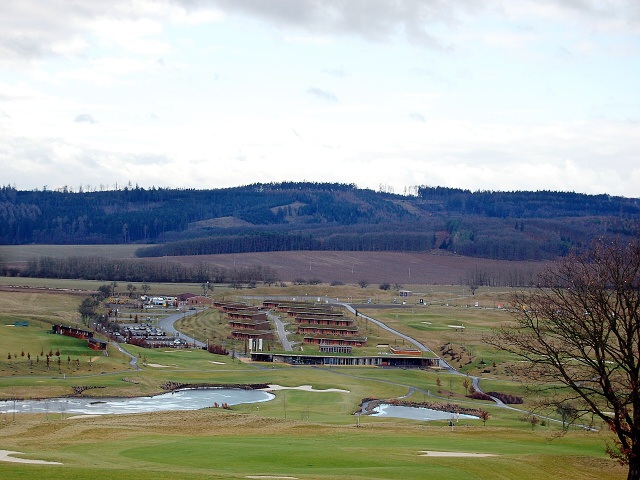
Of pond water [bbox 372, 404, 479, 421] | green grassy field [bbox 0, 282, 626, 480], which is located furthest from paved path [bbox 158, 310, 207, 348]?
pond water [bbox 372, 404, 479, 421]

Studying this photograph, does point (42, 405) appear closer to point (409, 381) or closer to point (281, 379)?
point (281, 379)

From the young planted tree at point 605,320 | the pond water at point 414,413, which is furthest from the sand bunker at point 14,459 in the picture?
the pond water at point 414,413

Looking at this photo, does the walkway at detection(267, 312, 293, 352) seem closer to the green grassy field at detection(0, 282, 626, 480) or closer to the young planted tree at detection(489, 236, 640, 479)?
the green grassy field at detection(0, 282, 626, 480)

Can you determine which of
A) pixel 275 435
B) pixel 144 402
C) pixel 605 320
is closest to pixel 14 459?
pixel 275 435

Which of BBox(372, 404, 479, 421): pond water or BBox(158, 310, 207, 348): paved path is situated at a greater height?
BBox(158, 310, 207, 348): paved path

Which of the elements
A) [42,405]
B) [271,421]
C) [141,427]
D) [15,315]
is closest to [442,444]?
[271,421]

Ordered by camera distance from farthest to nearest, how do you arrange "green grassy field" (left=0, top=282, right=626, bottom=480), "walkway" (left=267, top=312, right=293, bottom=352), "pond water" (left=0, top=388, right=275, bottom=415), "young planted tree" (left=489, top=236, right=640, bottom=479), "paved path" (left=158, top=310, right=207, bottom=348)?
"paved path" (left=158, top=310, right=207, bottom=348)
"walkway" (left=267, top=312, right=293, bottom=352)
"pond water" (left=0, top=388, right=275, bottom=415)
"green grassy field" (left=0, top=282, right=626, bottom=480)
"young planted tree" (left=489, top=236, right=640, bottom=479)

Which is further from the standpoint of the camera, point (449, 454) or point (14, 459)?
point (449, 454)

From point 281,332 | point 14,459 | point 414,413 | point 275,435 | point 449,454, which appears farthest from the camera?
point 281,332

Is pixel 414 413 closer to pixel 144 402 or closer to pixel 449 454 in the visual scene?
pixel 144 402
